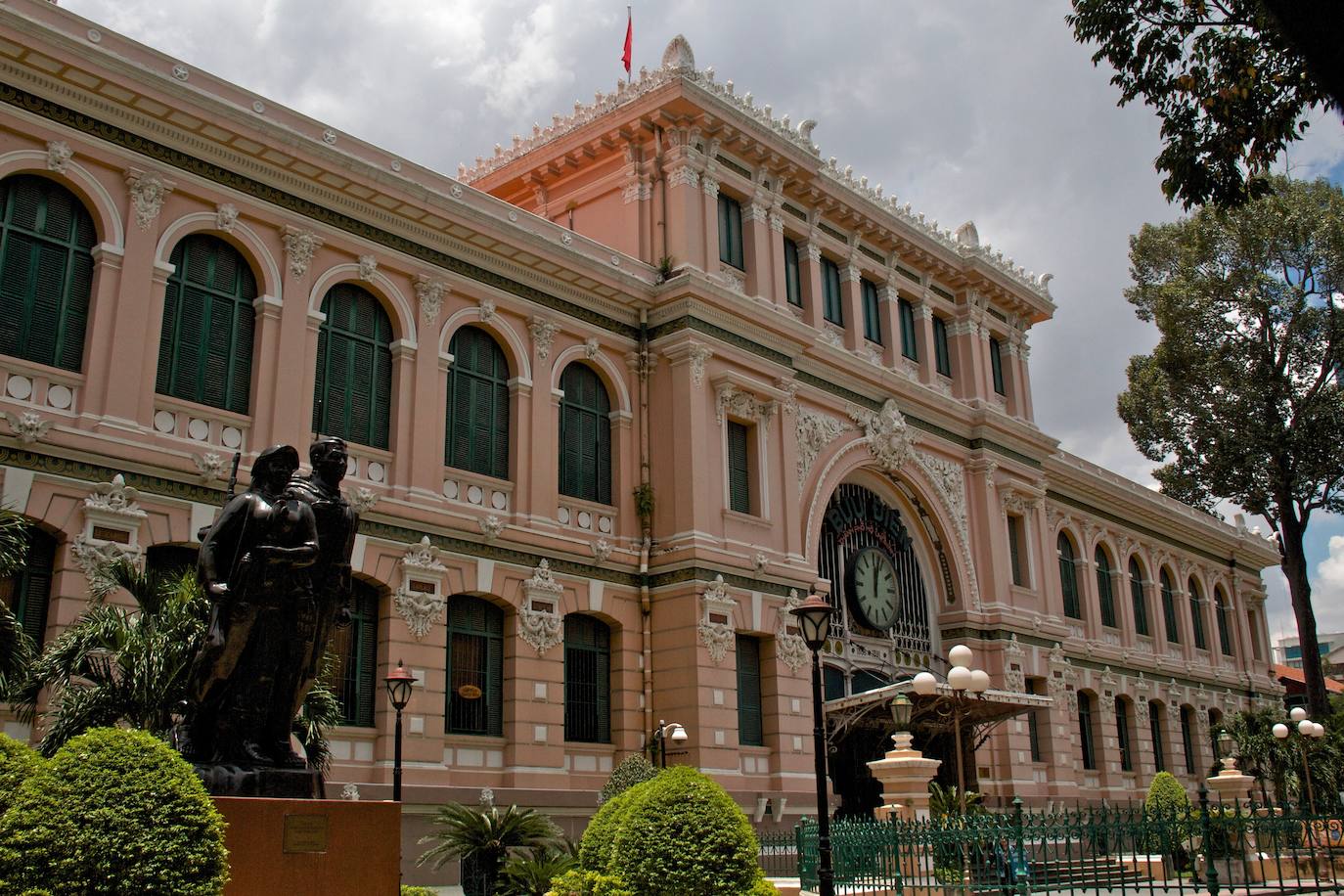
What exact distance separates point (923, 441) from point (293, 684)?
84.5 feet

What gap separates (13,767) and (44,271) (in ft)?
39.4

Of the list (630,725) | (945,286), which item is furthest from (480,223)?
(945,286)

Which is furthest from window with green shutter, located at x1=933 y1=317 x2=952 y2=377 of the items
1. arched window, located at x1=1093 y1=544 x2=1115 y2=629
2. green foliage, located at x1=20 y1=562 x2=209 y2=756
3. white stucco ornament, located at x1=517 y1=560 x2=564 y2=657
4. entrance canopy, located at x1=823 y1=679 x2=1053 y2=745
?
green foliage, located at x1=20 y1=562 x2=209 y2=756

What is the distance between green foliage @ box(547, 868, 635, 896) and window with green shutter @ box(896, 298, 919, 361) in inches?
879

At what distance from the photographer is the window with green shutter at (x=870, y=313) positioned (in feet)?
111

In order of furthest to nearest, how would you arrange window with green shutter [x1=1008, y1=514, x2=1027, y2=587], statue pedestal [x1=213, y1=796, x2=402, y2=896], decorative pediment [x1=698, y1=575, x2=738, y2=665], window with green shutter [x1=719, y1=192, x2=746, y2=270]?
window with green shutter [x1=1008, y1=514, x2=1027, y2=587]
window with green shutter [x1=719, y1=192, x2=746, y2=270]
decorative pediment [x1=698, y1=575, x2=738, y2=665]
statue pedestal [x1=213, y1=796, x2=402, y2=896]

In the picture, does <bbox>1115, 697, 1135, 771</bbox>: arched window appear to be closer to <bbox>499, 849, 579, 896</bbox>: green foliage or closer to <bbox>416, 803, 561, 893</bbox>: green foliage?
<bbox>416, 803, 561, 893</bbox>: green foliage

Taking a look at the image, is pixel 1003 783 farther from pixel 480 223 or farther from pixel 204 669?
pixel 204 669

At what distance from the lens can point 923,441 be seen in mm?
34250

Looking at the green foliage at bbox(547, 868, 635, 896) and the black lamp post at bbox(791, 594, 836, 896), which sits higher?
the black lamp post at bbox(791, 594, 836, 896)

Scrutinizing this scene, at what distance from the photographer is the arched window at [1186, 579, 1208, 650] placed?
49938mm

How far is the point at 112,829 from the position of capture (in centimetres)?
851

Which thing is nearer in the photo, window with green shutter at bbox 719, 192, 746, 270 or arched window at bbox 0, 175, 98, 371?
arched window at bbox 0, 175, 98, 371

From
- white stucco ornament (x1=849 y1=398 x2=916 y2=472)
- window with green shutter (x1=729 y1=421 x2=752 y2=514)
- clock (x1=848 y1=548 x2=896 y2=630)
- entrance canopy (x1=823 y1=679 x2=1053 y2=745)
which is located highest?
white stucco ornament (x1=849 y1=398 x2=916 y2=472)
